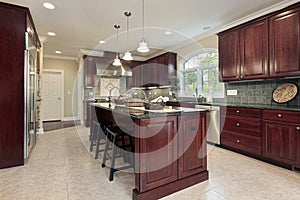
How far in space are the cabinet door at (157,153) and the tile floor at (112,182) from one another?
24 cm

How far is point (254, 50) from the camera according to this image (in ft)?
10.6

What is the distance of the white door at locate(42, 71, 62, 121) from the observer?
7.21 metres

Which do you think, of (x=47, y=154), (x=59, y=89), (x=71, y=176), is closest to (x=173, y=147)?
(x=71, y=176)

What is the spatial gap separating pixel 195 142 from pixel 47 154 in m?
2.80

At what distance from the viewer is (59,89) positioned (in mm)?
7430

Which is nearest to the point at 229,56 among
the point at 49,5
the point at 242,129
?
the point at 242,129

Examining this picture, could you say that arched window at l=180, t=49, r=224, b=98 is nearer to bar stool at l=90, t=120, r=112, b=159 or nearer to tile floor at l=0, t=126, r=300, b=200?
tile floor at l=0, t=126, r=300, b=200

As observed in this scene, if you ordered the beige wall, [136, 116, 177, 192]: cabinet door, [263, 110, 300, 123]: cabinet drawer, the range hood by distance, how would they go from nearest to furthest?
[136, 116, 177, 192]: cabinet door < [263, 110, 300, 123]: cabinet drawer < the range hood < the beige wall

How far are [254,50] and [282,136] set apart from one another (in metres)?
1.56

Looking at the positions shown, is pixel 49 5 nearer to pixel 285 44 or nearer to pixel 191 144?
pixel 191 144

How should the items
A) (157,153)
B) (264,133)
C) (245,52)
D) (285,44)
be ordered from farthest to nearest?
(245,52) < (264,133) < (285,44) < (157,153)

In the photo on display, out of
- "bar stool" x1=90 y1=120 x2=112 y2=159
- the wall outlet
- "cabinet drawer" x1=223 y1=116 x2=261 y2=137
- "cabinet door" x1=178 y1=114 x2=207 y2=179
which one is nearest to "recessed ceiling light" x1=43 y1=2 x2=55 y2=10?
"bar stool" x1=90 y1=120 x2=112 y2=159

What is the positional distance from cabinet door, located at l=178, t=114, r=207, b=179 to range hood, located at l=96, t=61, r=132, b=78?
4628 millimetres

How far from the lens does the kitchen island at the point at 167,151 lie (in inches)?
73.2
